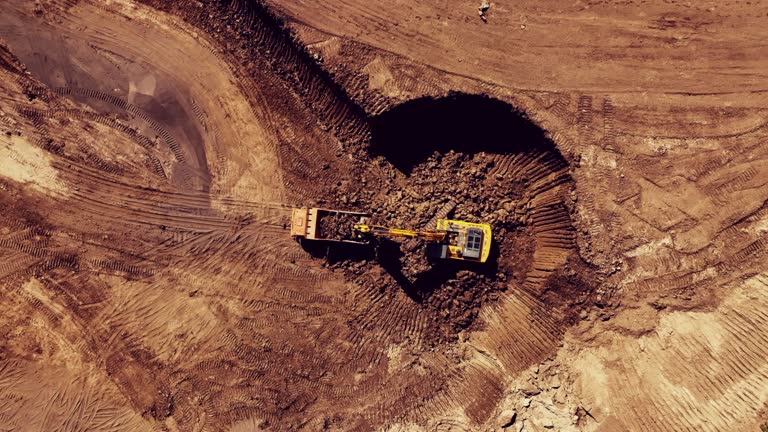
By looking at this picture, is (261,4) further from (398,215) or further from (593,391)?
(593,391)

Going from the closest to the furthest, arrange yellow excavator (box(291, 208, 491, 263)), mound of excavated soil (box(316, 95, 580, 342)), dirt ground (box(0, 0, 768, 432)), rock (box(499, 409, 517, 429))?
1. yellow excavator (box(291, 208, 491, 263))
2. rock (box(499, 409, 517, 429))
3. dirt ground (box(0, 0, 768, 432))
4. mound of excavated soil (box(316, 95, 580, 342))

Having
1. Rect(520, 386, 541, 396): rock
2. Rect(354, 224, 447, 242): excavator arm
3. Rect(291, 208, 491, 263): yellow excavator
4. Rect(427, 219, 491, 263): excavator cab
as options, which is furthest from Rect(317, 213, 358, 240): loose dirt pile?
Rect(520, 386, 541, 396): rock

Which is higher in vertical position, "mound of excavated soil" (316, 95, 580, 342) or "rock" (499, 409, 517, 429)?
"mound of excavated soil" (316, 95, 580, 342)

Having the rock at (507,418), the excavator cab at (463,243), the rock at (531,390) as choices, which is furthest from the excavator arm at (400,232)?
the rock at (507,418)

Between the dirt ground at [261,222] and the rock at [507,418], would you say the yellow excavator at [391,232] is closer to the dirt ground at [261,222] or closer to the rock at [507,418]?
the dirt ground at [261,222]

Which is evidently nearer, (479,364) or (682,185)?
(682,185)

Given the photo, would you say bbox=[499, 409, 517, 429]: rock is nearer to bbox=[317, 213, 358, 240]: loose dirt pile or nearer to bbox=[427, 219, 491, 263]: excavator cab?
bbox=[427, 219, 491, 263]: excavator cab

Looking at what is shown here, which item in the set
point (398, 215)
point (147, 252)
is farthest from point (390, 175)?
point (147, 252)

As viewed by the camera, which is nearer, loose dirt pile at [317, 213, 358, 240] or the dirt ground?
the dirt ground

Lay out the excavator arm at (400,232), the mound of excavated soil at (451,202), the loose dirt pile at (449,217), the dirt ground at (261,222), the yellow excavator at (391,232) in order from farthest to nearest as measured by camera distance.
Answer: the loose dirt pile at (449,217)
the mound of excavated soil at (451,202)
the dirt ground at (261,222)
the yellow excavator at (391,232)
the excavator arm at (400,232)
